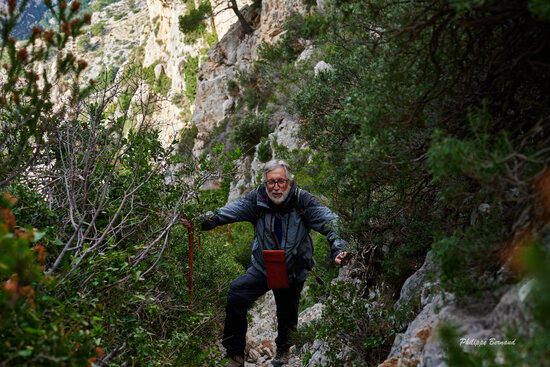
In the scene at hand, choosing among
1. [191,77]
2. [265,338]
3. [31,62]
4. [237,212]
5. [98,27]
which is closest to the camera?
[31,62]

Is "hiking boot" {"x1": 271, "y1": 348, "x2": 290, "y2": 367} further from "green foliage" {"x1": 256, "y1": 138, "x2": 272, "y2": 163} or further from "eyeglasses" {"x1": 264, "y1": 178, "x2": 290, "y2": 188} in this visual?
"green foliage" {"x1": 256, "y1": 138, "x2": 272, "y2": 163}

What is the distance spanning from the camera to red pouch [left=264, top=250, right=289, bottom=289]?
158 inches

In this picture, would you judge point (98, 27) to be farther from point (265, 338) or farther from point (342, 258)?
point (342, 258)

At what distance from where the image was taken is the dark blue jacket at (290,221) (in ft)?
13.4

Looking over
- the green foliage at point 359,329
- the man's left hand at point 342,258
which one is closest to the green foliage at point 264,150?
the man's left hand at point 342,258

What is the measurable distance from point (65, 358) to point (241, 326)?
2752 mm

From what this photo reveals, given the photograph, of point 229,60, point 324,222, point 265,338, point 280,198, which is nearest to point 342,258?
point 324,222

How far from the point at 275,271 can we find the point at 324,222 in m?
0.73

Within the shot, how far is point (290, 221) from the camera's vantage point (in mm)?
4156

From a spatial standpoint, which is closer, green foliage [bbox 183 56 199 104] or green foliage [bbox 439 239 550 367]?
green foliage [bbox 439 239 550 367]

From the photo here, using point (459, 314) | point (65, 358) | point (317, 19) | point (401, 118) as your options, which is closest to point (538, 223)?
point (459, 314)

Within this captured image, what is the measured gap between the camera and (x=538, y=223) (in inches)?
66.6

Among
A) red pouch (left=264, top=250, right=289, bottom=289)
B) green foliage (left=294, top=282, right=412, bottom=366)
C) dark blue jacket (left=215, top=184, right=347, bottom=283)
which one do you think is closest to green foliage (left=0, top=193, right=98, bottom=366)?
green foliage (left=294, top=282, right=412, bottom=366)

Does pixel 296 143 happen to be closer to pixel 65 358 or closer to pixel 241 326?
pixel 241 326
